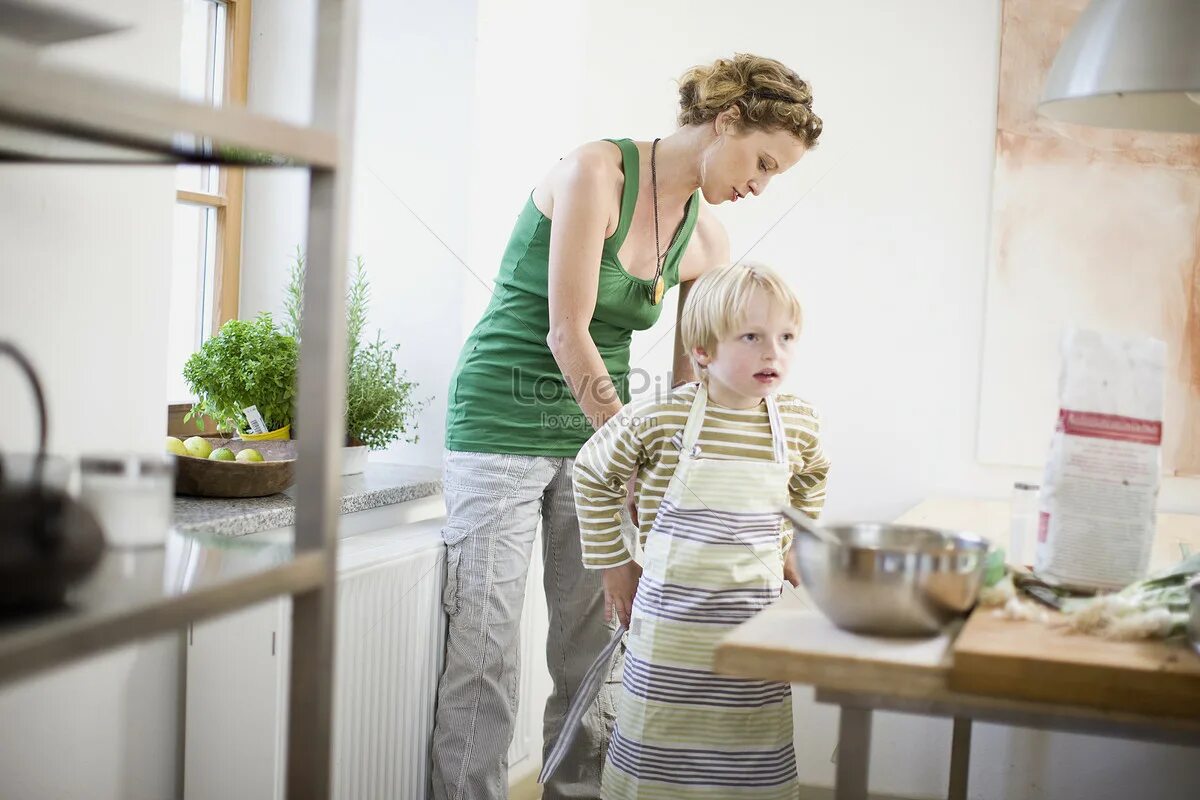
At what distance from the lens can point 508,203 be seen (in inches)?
91.7

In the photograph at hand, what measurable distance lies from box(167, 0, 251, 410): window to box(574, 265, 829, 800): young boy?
94cm

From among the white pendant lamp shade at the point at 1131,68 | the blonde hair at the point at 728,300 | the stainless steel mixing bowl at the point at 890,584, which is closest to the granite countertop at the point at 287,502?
the blonde hair at the point at 728,300

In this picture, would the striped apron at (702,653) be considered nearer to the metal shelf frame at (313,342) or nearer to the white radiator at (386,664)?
the white radiator at (386,664)

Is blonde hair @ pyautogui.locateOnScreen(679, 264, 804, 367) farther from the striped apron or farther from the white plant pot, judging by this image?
the white plant pot

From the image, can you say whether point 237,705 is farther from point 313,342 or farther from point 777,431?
point 313,342

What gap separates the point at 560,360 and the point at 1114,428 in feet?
2.87

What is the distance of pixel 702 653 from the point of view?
1.42 meters

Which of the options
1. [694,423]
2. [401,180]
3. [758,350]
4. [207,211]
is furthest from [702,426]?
[207,211]

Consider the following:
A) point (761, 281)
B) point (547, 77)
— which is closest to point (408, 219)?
point (547, 77)

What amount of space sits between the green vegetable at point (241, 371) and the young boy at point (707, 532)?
0.63 metres

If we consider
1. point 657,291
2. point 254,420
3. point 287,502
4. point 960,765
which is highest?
point 657,291

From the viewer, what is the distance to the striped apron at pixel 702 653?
4.62 ft

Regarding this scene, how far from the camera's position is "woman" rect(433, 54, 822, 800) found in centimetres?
169

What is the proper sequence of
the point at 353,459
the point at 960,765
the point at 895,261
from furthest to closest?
the point at 895,261 → the point at 353,459 → the point at 960,765
